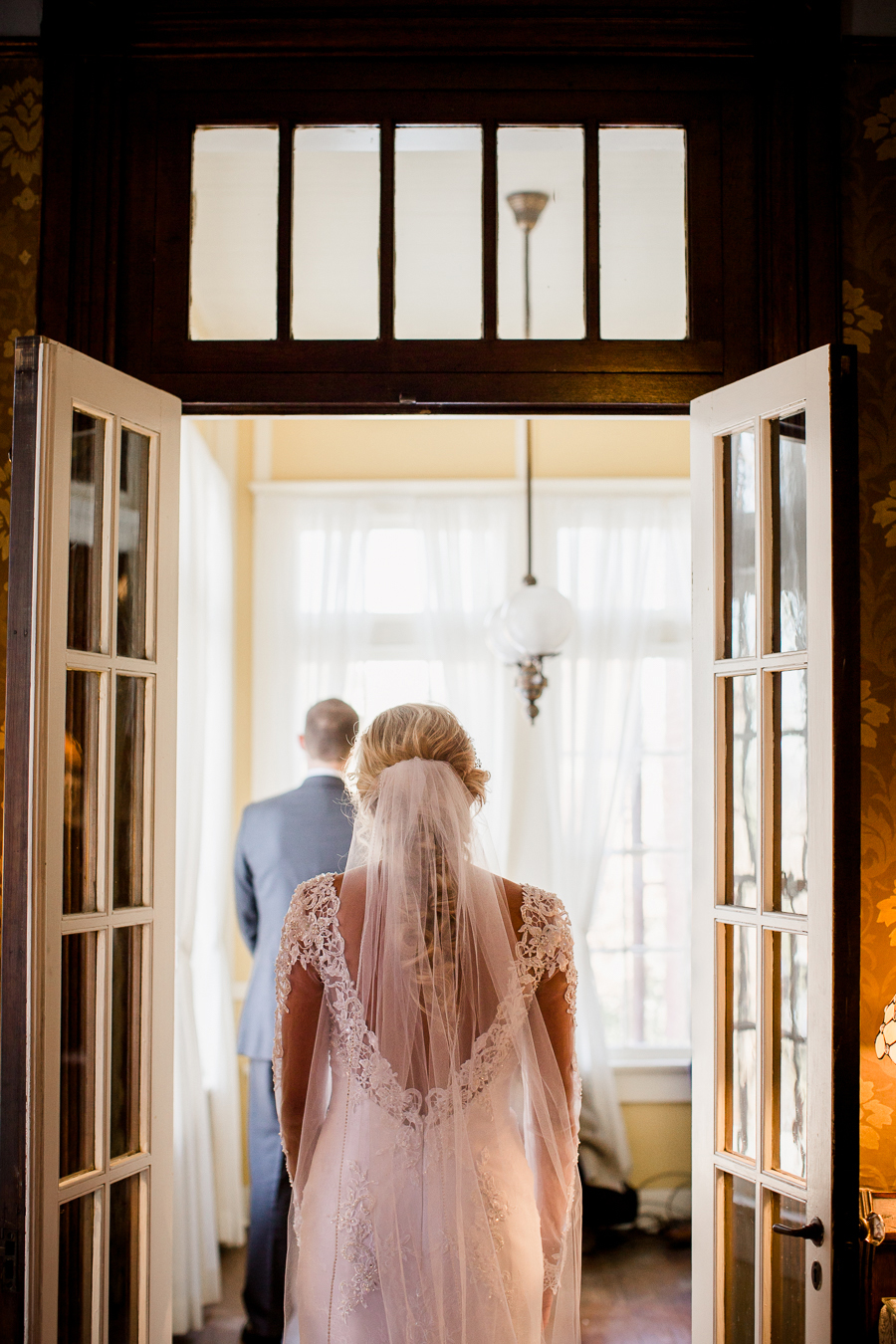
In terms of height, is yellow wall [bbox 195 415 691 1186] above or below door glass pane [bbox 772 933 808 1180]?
above

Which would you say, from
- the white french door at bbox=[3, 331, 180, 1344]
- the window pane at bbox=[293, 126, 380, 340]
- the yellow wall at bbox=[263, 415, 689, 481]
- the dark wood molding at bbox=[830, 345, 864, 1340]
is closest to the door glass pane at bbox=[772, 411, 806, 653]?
the dark wood molding at bbox=[830, 345, 864, 1340]

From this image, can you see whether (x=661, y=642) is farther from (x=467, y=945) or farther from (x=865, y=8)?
(x=467, y=945)

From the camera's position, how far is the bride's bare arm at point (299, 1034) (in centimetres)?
195

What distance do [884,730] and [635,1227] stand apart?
3111 mm

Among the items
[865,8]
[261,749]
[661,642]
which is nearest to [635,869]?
[661,642]

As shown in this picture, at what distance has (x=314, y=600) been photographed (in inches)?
193

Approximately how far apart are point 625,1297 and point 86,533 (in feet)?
11.1

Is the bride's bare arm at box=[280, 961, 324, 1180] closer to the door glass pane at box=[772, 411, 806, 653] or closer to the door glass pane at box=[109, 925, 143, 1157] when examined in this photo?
the door glass pane at box=[109, 925, 143, 1157]

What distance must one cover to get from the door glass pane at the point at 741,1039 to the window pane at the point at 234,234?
1.63 metres

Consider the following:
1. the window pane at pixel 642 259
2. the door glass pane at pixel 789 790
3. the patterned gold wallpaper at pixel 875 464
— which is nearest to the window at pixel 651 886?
the patterned gold wallpaper at pixel 875 464

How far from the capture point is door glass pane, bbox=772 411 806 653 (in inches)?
78.5

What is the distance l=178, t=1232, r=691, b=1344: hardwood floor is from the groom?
0.23m

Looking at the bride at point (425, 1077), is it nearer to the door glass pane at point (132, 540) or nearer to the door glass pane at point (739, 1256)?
the door glass pane at point (739, 1256)

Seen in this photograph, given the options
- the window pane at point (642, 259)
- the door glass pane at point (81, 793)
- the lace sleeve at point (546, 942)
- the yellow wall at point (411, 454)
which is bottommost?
the lace sleeve at point (546, 942)
